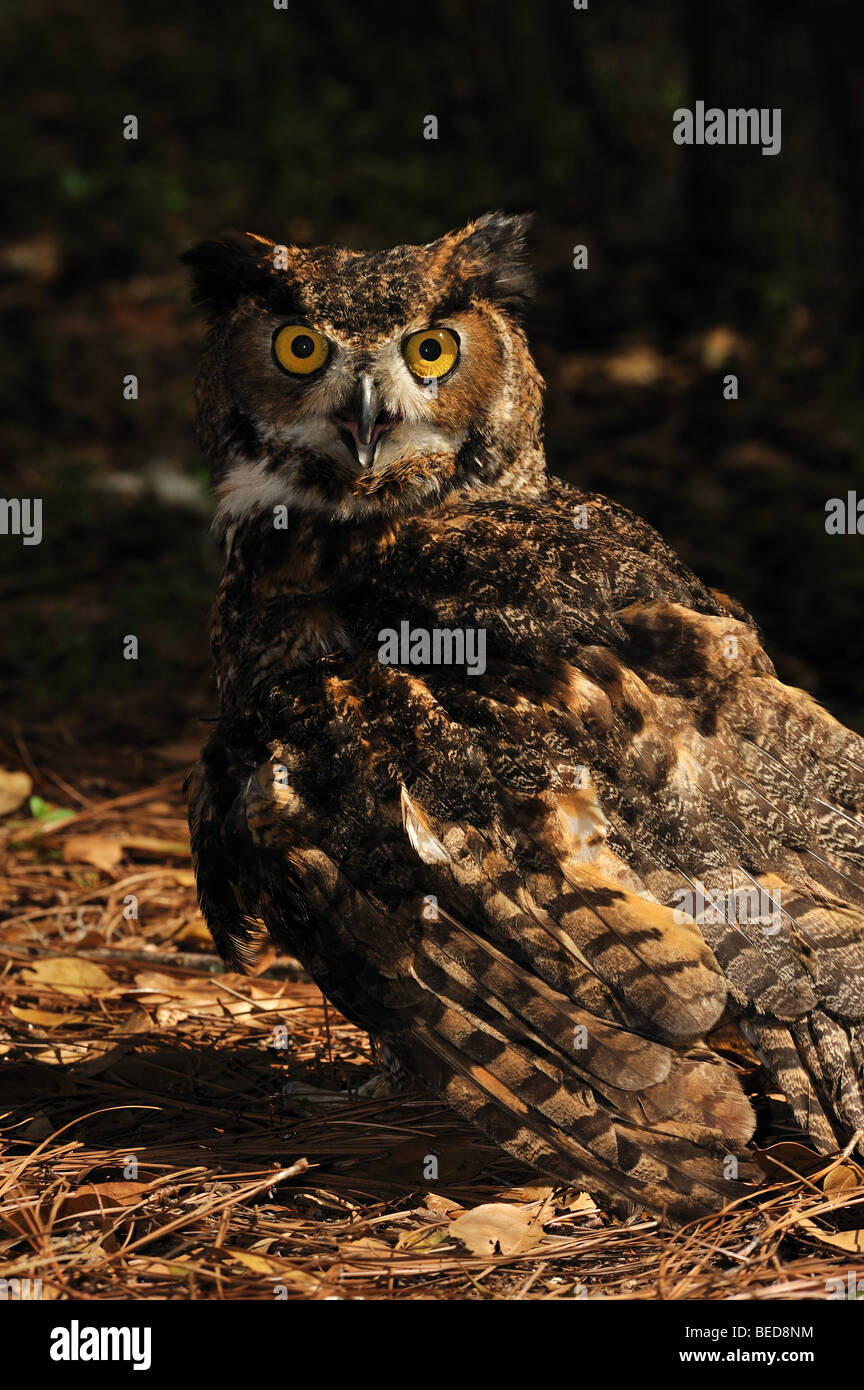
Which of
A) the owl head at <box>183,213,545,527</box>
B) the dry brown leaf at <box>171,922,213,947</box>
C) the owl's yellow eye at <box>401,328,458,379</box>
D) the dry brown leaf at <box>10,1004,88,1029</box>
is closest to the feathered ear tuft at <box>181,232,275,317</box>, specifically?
the owl head at <box>183,213,545,527</box>

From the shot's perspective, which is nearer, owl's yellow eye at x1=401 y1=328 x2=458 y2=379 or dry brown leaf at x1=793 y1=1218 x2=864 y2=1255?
dry brown leaf at x1=793 y1=1218 x2=864 y2=1255

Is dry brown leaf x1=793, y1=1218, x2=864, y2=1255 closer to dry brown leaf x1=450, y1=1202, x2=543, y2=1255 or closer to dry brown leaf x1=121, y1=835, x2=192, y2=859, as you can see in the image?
dry brown leaf x1=450, y1=1202, x2=543, y2=1255

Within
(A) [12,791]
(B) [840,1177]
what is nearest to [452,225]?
(A) [12,791]

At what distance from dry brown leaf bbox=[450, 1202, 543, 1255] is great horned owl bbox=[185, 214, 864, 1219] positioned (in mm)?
180

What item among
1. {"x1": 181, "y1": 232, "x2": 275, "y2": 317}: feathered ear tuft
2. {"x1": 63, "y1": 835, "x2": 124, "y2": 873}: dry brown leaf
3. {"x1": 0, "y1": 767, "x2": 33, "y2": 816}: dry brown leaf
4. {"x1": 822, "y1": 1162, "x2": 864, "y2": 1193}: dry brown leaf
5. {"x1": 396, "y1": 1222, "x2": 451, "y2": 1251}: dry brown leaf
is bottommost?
{"x1": 396, "y1": 1222, "x2": 451, "y2": 1251}: dry brown leaf

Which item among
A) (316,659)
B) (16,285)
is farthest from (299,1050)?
(16,285)

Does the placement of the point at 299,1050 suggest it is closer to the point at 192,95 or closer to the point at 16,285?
the point at 16,285

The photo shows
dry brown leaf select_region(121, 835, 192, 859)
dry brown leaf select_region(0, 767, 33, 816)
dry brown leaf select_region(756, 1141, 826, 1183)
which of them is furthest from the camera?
dry brown leaf select_region(0, 767, 33, 816)

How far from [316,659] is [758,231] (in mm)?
6242

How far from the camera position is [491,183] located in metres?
10.7

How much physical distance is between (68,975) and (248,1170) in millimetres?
1114

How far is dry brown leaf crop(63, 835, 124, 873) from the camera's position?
4551mm

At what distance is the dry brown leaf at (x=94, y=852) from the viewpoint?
4551 mm

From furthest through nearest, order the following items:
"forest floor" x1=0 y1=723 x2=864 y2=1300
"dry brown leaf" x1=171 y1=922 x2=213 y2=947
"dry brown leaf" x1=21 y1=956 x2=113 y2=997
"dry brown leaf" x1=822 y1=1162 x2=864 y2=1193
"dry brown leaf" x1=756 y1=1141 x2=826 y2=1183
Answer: "dry brown leaf" x1=171 y1=922 x2=213 y2=947, "dry brown leaf" x1=21 y1=956 x2=113 y2=997, "dry brown leaf" x1=756 y1=1141 x2=826 y2=1183, "dry brown leaf" x1=822 y1=1162 x2=864 y2=1193, "forest floor" x1=0 y1=723 x2=864 y2=1300
